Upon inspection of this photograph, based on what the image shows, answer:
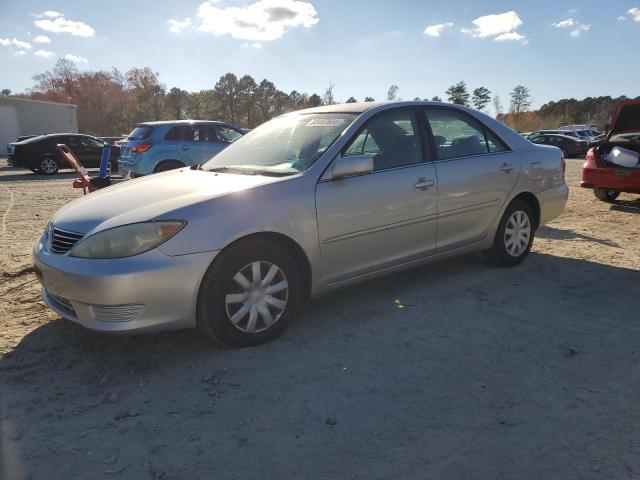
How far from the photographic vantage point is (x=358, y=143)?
12.6 feet

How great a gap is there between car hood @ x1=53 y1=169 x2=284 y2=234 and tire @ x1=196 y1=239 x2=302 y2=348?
0.43m

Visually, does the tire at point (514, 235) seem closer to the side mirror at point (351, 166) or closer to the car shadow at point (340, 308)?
the car shadow at point (340, 308)

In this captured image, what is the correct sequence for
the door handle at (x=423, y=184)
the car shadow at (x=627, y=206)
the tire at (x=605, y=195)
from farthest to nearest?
the tire at (x=605, y=195) → the car shadow at (x=627, y=206) → the door handle at (x=423, y=184)

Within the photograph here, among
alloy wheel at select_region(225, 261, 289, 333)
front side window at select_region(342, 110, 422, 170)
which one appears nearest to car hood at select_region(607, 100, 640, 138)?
front side window at select_region(342, 110, 422, 170)

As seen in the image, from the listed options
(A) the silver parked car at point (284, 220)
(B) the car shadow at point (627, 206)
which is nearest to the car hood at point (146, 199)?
(A) the silver parked car at point (284, 220)

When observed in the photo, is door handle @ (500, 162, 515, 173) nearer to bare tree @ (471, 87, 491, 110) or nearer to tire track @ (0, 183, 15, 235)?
tire track @ (0, 183, 15, 235)

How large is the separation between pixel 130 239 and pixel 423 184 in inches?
90.1

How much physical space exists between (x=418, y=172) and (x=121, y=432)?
2820mm

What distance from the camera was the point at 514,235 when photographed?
198 inches

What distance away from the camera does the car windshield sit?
375cm

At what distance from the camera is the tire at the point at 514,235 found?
4.92 meters

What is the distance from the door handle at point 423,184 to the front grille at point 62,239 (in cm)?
246

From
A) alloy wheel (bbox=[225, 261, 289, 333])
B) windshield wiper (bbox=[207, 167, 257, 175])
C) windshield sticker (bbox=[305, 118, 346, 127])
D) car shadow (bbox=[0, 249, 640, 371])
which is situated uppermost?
windshield sticker (bbox=[305, 118, 346, 127])

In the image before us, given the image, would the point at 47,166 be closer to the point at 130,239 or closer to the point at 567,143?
the point at 130,239
